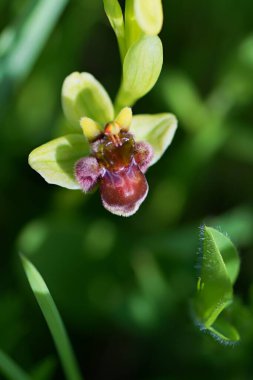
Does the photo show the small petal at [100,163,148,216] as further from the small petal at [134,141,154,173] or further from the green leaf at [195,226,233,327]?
the green leaf at [195,226,233,327]

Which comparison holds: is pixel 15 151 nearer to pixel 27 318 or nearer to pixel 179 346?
pixel 27 318

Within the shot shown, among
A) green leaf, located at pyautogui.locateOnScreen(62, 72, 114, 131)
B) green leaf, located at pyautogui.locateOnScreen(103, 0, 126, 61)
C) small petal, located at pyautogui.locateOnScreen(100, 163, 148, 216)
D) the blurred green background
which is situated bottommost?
the blurred green background

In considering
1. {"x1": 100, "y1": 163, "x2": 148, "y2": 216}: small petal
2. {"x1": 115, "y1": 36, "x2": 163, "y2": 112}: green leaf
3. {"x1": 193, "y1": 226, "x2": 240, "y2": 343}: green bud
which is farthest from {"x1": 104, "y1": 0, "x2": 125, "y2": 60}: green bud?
{"x1": 193, "y1": 226, "x2": 240, "y2": 343}: green bud

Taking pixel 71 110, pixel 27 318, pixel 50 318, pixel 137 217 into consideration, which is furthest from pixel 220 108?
pixel 50 318

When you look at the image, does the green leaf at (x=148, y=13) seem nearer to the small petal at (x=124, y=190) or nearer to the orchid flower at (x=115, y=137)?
the orchid flower at (x=115, y=137)

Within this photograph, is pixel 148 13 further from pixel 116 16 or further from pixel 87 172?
pixel 87 172

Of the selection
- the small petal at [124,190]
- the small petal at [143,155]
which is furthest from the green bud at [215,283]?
the small petal at [143,155]
